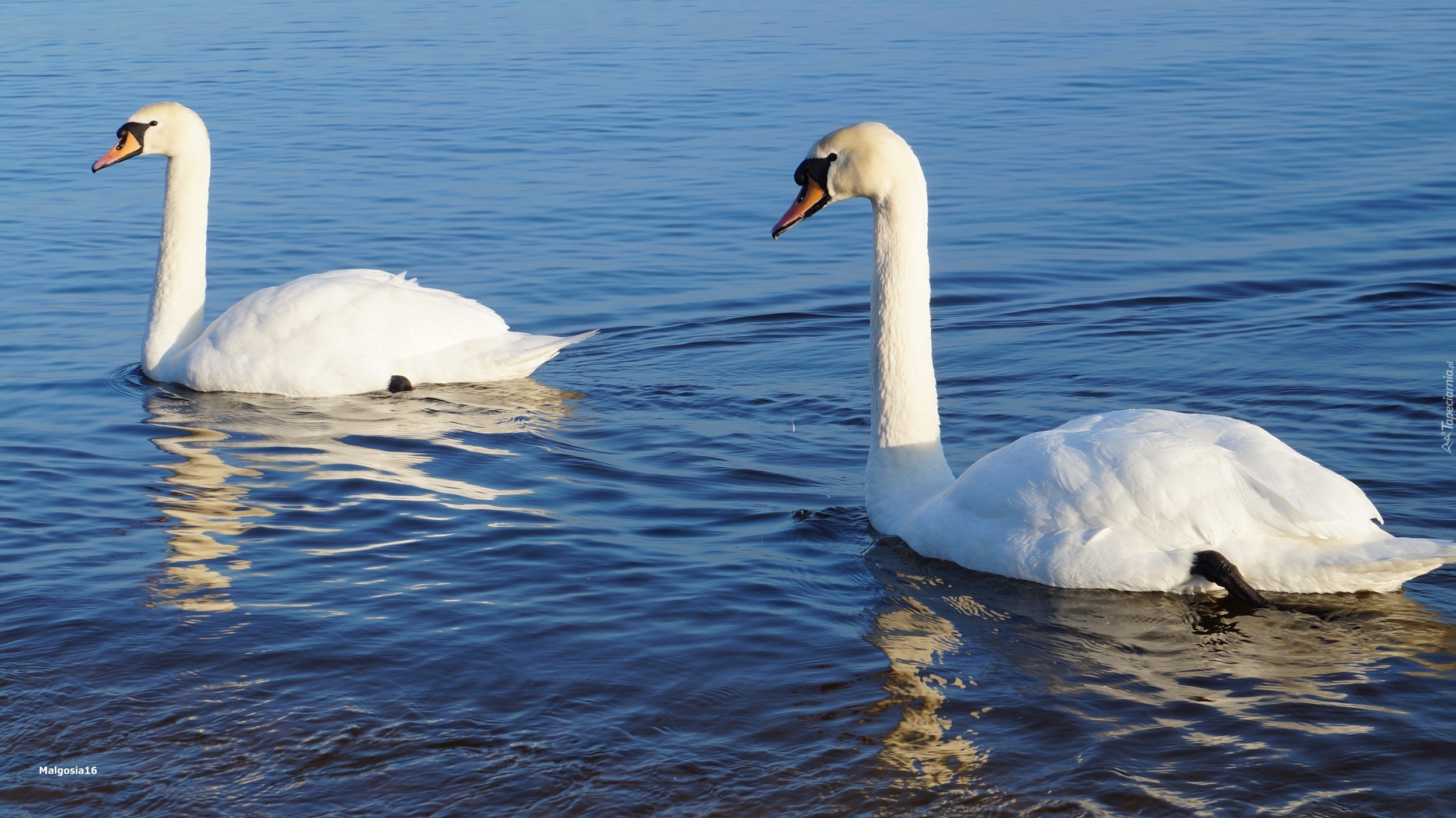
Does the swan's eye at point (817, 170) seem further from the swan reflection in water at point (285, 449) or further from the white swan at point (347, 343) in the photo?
the white swan at point (347, 343)

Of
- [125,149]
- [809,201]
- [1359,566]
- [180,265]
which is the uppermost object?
[125,149]

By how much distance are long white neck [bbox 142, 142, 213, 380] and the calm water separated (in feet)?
1.32

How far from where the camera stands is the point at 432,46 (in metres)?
30.8

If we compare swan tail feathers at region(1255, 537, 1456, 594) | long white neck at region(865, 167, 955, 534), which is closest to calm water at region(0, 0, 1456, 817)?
swan tail feathers at region(1255, 537, 1456, 594)

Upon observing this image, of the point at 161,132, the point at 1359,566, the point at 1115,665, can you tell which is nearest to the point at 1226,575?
the point at 1359,566

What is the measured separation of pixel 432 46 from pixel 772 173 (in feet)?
52.0

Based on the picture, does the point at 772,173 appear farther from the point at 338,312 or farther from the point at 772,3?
the point at 772,3

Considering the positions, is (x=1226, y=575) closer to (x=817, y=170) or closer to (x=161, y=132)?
(x=817, y=170)

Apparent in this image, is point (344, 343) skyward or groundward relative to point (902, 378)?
groundward

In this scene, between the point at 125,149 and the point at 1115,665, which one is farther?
the point at 125,149

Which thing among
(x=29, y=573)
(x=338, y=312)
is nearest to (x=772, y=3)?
(x=338, y=312)

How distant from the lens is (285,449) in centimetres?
871

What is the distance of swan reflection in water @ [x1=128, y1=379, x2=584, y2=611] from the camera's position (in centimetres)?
705

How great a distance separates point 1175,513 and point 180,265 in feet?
24.6
